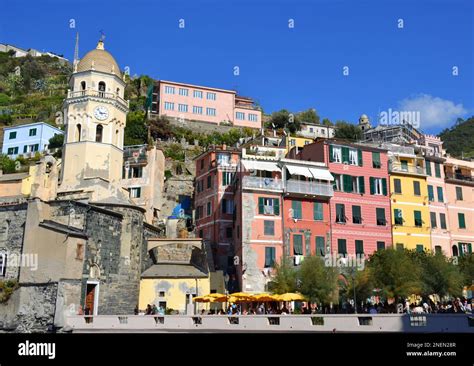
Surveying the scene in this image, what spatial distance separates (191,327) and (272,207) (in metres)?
16.5

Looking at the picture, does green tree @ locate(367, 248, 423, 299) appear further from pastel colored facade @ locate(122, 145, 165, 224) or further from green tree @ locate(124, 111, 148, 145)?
green tree @ locate(124, 111, 148, 145)

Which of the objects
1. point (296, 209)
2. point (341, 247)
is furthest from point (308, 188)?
point (341, 247)

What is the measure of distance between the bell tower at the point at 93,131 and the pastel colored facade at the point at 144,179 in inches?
434

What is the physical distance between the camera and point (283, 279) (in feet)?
123

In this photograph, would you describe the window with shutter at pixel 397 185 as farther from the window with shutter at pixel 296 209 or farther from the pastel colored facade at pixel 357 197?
the window with shutter at pixel 296 209

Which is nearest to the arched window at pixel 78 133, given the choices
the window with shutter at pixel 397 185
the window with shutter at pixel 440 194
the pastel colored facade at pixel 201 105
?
the window with shutter at pixel 397 185

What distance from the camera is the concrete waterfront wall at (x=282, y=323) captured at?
2283cm

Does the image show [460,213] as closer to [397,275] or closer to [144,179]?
[397,275]

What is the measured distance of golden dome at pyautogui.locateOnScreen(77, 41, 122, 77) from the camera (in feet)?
156
